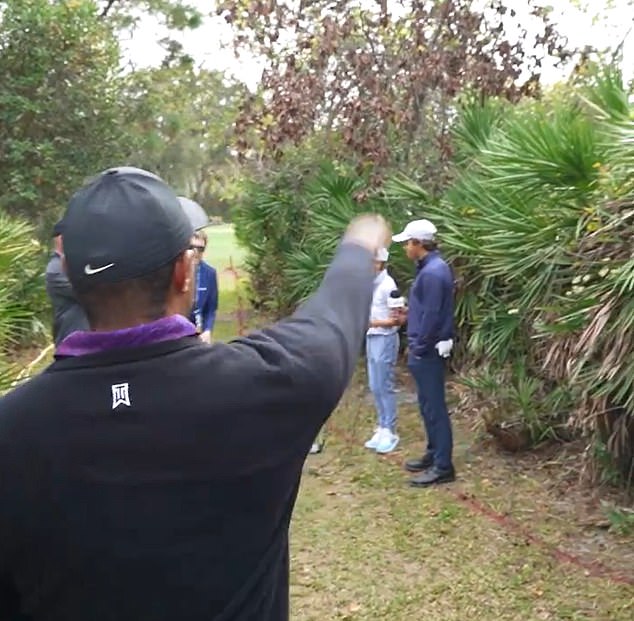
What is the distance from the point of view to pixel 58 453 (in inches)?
52.9

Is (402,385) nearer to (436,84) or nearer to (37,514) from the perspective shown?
(436,84)

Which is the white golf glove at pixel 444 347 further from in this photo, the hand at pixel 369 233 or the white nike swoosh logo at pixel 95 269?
the white nike swoosh logo at pixel 95 269

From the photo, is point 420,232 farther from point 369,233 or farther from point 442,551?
point 369,233

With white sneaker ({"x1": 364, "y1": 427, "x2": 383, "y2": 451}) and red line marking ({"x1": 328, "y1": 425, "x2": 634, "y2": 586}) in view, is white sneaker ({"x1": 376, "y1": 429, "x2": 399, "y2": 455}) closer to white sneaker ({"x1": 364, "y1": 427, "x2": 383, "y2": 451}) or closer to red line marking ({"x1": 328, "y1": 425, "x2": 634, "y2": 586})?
white sneaker ({"x1": 364, "y1": 427, "x2": 383, "y2": 451})

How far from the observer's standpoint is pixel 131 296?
143cm

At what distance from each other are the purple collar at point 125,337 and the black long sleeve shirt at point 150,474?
0.01 m

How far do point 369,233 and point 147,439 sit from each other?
1.96 feet

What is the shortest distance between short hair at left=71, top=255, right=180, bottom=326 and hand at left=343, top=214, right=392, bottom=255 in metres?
0.37

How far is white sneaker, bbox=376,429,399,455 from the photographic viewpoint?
7.44 m

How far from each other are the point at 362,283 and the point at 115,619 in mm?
687

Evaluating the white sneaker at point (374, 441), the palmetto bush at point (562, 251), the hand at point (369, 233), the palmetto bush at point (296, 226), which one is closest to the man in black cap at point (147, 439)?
the hand at point (369, 233)

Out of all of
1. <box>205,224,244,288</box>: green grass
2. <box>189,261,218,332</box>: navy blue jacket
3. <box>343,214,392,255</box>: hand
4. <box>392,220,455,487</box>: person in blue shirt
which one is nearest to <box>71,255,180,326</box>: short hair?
<box>343,214,392,255</box>: hand

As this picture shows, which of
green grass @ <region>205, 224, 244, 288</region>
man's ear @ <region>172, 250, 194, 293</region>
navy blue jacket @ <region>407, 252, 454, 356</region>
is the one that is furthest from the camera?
green grass @ <region>205, 224, 244, 288</region>

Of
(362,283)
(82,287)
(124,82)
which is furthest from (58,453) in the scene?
(124,82)
